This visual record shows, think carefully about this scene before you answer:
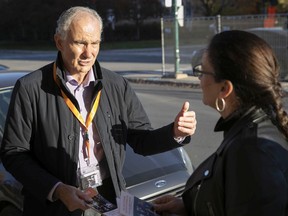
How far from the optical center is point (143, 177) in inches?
140

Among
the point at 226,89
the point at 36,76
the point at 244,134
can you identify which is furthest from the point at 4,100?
the point at 244,134

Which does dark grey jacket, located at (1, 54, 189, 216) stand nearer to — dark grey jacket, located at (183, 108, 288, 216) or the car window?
dark grey jacket, located at (183, 108, 288, 216)

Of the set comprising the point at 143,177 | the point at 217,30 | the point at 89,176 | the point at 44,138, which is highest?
the point at 44,138

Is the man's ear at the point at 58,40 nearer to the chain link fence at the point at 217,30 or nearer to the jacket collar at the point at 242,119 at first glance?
the jacket collar at the point at 242,119

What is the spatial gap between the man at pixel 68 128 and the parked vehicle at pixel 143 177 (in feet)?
2.69

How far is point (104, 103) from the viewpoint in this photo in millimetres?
2568

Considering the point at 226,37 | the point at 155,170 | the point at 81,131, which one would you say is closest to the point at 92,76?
the point at 81,131

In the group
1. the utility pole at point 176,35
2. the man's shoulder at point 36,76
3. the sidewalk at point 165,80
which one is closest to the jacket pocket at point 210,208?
the man's shoulder at point 36,76

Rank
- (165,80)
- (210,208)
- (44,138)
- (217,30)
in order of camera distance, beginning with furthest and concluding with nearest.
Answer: (217,30) < (165,80) < (44,138) < (210,208)

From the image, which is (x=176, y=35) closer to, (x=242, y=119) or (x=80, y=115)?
(x=80, y=115)

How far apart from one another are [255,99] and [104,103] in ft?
3.47

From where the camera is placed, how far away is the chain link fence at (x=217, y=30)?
13641 mm

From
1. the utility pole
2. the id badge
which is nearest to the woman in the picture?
the id badge

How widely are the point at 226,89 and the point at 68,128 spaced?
0.99 meters
